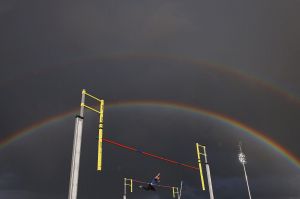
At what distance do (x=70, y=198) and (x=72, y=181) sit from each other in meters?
0.67

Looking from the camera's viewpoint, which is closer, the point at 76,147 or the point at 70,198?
the point at 70,198

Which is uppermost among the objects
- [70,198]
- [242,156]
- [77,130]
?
[242,156]

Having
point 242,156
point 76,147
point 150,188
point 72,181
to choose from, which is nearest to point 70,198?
point 72,181

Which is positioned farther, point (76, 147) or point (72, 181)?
point (76, 147)

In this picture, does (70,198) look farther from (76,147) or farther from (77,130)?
(77,130)

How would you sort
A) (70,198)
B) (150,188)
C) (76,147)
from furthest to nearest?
1. (150,188)
2. (76,147)
3. (70,198)

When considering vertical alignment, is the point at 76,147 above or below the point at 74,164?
above

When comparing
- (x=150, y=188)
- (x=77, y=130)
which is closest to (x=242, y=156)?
(x=150, y=188)

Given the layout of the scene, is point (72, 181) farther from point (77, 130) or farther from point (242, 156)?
point (242, 156)

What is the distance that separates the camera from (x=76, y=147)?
12727 millimetres

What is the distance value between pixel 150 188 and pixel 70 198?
1682 centimetres

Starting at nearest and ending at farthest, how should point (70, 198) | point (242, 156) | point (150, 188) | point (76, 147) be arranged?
point (70, 198)
point (76, 147)
point (150, 188)
point (242, 156)

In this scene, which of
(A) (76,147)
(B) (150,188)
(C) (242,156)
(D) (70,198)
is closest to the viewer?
(D) (70,198)

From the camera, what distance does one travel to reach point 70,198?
11.4m
